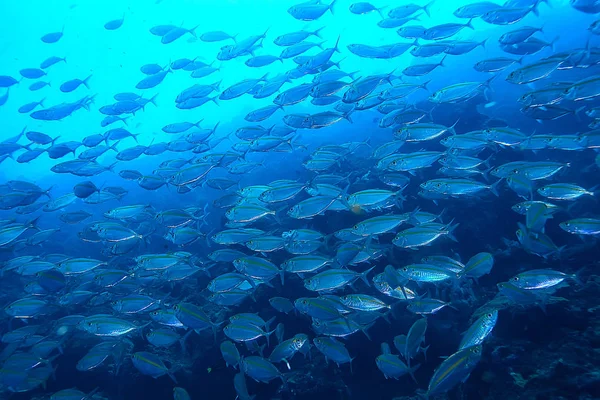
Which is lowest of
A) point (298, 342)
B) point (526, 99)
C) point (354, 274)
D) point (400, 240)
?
point (298, 342)

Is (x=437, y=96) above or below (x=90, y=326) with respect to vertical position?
above

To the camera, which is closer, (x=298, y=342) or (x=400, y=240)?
(x=298, y=342)

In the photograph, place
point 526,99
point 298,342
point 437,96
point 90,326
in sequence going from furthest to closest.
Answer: point 437,96 → point 526,99 → point 90,326 → point 298,342

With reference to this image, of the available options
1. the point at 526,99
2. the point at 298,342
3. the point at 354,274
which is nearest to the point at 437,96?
the point at 526,99

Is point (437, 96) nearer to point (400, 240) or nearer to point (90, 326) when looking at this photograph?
point (400, 240)

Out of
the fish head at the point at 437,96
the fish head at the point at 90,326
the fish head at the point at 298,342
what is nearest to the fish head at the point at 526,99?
the fish head at the point at 437,96

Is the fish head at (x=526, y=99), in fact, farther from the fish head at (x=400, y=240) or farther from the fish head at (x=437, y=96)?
the fish head at (x=400, y=240)


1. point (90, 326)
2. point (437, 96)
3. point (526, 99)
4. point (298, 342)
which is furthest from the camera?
point (437, 96)

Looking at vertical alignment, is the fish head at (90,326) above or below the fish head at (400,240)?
below

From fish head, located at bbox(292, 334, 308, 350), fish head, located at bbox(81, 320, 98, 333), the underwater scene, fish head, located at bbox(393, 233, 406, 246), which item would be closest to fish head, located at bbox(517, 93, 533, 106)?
the underwater scene

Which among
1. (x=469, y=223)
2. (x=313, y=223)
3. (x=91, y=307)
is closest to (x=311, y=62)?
(x=313, y=223)

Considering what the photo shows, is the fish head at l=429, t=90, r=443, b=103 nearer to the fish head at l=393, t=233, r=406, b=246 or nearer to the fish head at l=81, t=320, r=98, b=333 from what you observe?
the fish head at l=393, t=233, r=406, b=246

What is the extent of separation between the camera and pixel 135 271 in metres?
6.23

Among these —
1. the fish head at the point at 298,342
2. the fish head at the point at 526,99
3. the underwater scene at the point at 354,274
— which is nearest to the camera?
the underwater scene at the point at 354,274
